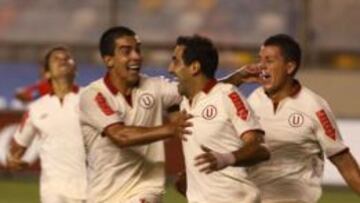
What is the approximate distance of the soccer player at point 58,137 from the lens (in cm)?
1109

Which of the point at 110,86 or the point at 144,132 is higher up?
the point at 110,86

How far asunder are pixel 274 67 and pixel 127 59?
923 mm

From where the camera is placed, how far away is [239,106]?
8219 mm

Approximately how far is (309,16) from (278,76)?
38.4 feet

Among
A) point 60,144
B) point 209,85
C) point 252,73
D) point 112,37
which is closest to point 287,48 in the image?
point 252,73

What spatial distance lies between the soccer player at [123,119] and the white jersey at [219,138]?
69 cm

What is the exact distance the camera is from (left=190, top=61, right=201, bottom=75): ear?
27.2 feet

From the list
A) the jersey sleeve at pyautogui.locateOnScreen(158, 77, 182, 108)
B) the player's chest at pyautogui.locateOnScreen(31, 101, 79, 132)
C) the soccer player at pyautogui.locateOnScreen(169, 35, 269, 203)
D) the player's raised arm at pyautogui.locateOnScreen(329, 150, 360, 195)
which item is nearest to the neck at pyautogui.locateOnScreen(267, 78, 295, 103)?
the player's raised arm at pyautogui.locateOnScreen(329, 150, 360, 195)

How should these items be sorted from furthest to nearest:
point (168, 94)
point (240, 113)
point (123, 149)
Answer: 1. point (168, 94)
2. point (123, 149)
3. point (240, 113)

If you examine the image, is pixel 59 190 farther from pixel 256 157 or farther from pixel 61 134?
pixel 256 157

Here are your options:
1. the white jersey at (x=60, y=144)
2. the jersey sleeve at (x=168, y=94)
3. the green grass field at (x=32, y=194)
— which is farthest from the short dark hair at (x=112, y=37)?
the green grass field at (x=32, y=194)

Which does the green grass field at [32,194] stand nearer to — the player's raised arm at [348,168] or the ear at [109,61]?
the ear at [109,61]

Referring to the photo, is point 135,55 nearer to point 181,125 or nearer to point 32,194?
point 181,125

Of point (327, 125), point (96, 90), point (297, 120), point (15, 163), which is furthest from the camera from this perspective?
point (15, 163)
